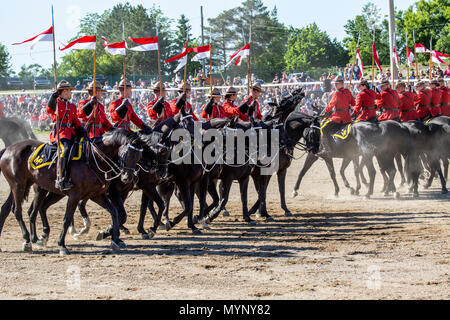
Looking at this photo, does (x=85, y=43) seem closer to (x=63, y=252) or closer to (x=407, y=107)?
(x=63, y=252)

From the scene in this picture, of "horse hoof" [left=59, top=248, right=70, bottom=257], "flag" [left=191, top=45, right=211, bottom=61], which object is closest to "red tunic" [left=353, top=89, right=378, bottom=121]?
"flag" [left=191, top=45, right=211, bottom=61]

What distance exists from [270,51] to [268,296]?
213ft

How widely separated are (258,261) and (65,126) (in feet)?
12.7

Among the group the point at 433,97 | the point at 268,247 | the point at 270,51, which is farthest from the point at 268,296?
the point at 270,51

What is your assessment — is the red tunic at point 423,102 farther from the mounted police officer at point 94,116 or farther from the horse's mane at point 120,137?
the horse's mane at point 120,137

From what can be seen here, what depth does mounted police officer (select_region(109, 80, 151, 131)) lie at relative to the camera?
11.0 meters

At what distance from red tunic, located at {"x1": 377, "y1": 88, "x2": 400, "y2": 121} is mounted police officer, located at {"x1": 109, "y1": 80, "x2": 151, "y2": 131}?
744cm

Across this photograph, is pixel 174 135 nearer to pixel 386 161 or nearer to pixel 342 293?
pixel 342 293

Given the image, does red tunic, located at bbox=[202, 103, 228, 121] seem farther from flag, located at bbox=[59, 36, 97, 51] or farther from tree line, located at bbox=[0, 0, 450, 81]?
tree line, located at bbox=[0, 0, 450, 81]

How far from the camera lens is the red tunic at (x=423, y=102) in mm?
17453

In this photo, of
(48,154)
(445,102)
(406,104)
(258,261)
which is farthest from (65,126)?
(445,102)

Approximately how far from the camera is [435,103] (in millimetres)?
17641

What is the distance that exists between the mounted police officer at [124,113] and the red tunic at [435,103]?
9719mm
